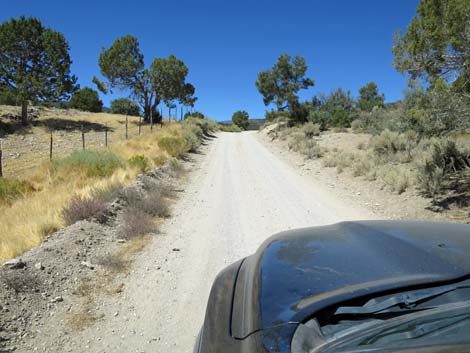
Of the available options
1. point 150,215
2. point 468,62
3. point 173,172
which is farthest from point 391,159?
point 150,215

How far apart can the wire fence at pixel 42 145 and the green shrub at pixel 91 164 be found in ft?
8.21

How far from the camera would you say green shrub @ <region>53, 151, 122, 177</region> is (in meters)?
10.5

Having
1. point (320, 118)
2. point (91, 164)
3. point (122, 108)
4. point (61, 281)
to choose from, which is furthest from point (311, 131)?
point (122, 108)

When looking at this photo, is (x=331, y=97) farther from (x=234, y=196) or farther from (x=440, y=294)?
(x=440, y=294)

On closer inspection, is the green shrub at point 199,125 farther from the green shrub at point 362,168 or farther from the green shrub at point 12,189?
the green shrub at point 12,189

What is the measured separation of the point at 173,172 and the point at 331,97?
44.1m

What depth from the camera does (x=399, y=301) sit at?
4.74ft

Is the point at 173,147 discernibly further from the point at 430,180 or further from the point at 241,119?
the point at 241,119

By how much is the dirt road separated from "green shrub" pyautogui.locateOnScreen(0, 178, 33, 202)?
15.2ft

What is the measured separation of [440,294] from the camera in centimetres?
147

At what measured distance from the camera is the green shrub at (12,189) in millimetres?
8609

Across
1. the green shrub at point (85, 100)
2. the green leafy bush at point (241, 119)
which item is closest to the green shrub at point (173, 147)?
the green shrub at point (85, 100)

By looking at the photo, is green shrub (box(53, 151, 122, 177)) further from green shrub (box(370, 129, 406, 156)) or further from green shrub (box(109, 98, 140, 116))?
green shrub (box(109, 98, 140, 116))

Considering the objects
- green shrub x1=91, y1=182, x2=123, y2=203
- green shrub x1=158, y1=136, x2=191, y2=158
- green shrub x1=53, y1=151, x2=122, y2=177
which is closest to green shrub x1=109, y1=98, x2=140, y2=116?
green shrub x1=158, y1=136, x2=191, y2=158
